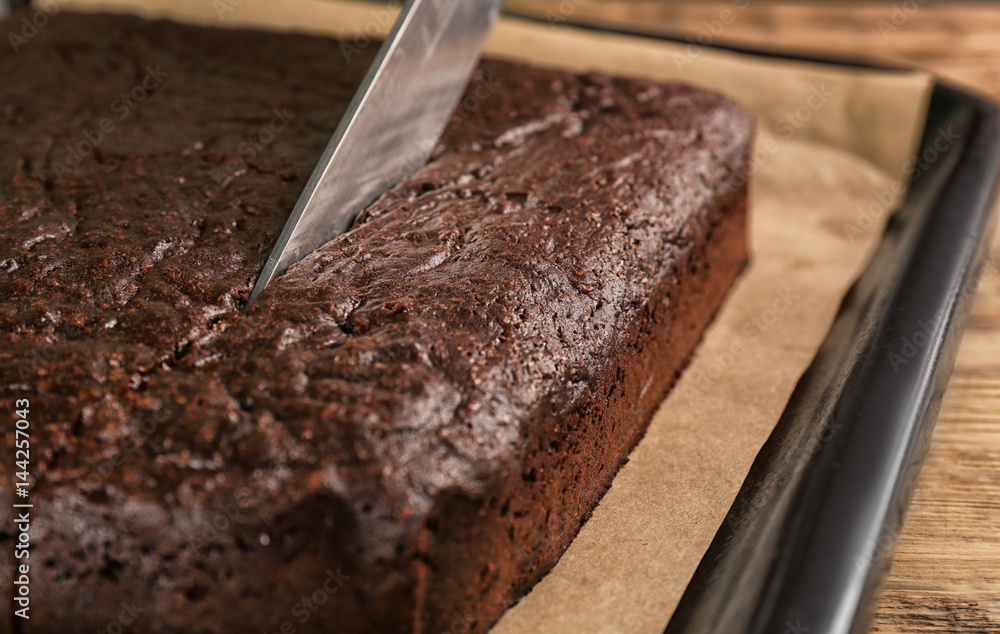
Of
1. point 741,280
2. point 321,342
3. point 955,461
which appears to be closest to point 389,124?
point 321,342

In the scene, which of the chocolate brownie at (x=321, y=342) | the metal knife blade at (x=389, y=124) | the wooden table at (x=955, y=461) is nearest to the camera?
the chocolate brownie at (x=321, y=342)

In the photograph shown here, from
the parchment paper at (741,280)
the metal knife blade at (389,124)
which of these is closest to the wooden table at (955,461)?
the parchment paper at (741,280)

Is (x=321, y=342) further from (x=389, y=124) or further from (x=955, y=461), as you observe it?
(x=955, y=461)

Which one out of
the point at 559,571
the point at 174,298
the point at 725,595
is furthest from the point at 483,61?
the point at 725,595

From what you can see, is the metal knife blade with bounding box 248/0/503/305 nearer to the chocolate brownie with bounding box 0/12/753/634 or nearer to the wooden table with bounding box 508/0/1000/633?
the chocolate brownie with bounding box 0/12/753/634

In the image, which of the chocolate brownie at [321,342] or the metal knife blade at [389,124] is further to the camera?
the metal knife blade at [389,124]

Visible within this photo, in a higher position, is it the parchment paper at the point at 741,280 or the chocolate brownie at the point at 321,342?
the chocolate brownie at the point at 321,342

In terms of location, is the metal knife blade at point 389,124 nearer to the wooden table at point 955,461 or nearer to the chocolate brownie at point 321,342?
the chocolate brownie at point 321,342
